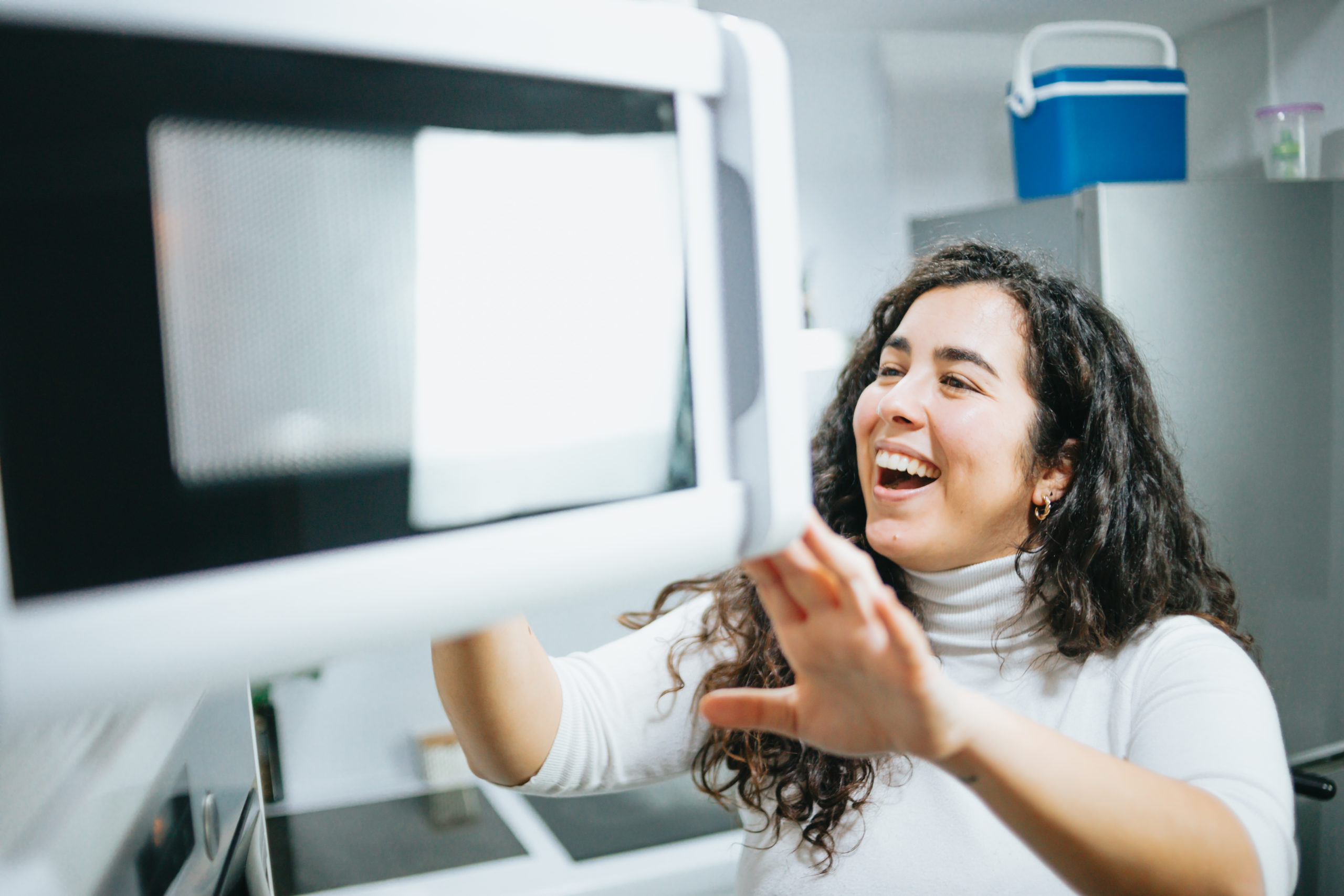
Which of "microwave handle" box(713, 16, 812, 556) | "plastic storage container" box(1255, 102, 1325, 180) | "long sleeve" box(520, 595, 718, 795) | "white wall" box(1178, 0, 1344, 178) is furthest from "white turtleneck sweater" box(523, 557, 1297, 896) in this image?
"white wall" box(1178, 0, 1344, 178)

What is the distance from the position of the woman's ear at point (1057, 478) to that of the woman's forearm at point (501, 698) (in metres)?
0.62

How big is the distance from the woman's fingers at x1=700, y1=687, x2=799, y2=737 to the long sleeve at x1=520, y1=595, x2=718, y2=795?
0.42m

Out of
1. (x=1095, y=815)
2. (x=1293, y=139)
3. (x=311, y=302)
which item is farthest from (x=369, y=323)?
(x=1293, y=139)

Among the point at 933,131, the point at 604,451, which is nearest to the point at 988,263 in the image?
the point at 604,451

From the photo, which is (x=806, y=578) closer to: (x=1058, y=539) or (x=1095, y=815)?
(x=1095, y=815)

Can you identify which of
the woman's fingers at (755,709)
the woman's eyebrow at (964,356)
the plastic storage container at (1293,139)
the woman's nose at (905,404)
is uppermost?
the plastic storage container at (1293,139)

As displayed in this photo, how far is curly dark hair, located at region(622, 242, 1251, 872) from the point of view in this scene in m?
1.09

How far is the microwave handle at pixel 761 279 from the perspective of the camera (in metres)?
0.40

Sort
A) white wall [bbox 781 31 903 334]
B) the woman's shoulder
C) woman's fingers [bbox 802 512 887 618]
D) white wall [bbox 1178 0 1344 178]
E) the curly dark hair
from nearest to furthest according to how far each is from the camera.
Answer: woman's fingers [bbox 802 512 887 618], the woman's shoulder, the curly dark hair, white wall [bbox 1178 0 1344 178], white wall [bbox 781 31 903 334]

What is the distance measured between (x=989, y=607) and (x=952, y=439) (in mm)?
207

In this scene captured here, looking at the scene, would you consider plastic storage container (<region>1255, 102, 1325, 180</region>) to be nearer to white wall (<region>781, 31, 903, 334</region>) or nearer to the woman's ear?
white wall (<region>781, 31, 903, 334</region>)

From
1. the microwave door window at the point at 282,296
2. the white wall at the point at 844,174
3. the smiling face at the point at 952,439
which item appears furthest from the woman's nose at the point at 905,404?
the white wall at the point at 844,174

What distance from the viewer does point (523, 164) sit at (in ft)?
1.23

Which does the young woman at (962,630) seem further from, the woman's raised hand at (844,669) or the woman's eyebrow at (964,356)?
the woman's raised hand at (844,669)
